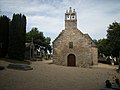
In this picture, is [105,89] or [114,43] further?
[114,43]

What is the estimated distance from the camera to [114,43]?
28.3m

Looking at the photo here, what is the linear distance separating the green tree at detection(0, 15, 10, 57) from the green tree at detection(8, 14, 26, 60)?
1.08m

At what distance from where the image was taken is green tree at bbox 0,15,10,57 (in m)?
32.2

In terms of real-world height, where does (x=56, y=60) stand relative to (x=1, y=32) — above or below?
below

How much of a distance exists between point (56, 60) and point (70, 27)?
6899 millimetres

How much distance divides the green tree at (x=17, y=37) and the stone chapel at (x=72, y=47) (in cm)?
638

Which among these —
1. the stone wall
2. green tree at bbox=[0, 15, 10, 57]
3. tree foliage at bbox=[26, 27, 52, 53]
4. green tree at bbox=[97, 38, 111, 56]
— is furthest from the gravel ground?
tree foliage at bbox=[26, 27, 52, 53]

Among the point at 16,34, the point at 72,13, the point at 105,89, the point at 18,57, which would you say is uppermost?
the point at 72,13

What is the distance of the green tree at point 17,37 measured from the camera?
31.3 metres

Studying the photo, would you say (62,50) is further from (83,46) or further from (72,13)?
(72,13)

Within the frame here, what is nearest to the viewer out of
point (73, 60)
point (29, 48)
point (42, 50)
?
point (73, 60)

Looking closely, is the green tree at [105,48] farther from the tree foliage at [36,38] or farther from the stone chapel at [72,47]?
the tree foliage at [36,38]

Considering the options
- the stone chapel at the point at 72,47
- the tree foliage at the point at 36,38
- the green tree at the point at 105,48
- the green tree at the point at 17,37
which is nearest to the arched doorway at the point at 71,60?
the stone chapel at the point at 72,47

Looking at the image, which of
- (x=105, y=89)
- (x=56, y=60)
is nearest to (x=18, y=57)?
(x=56, y=60)
